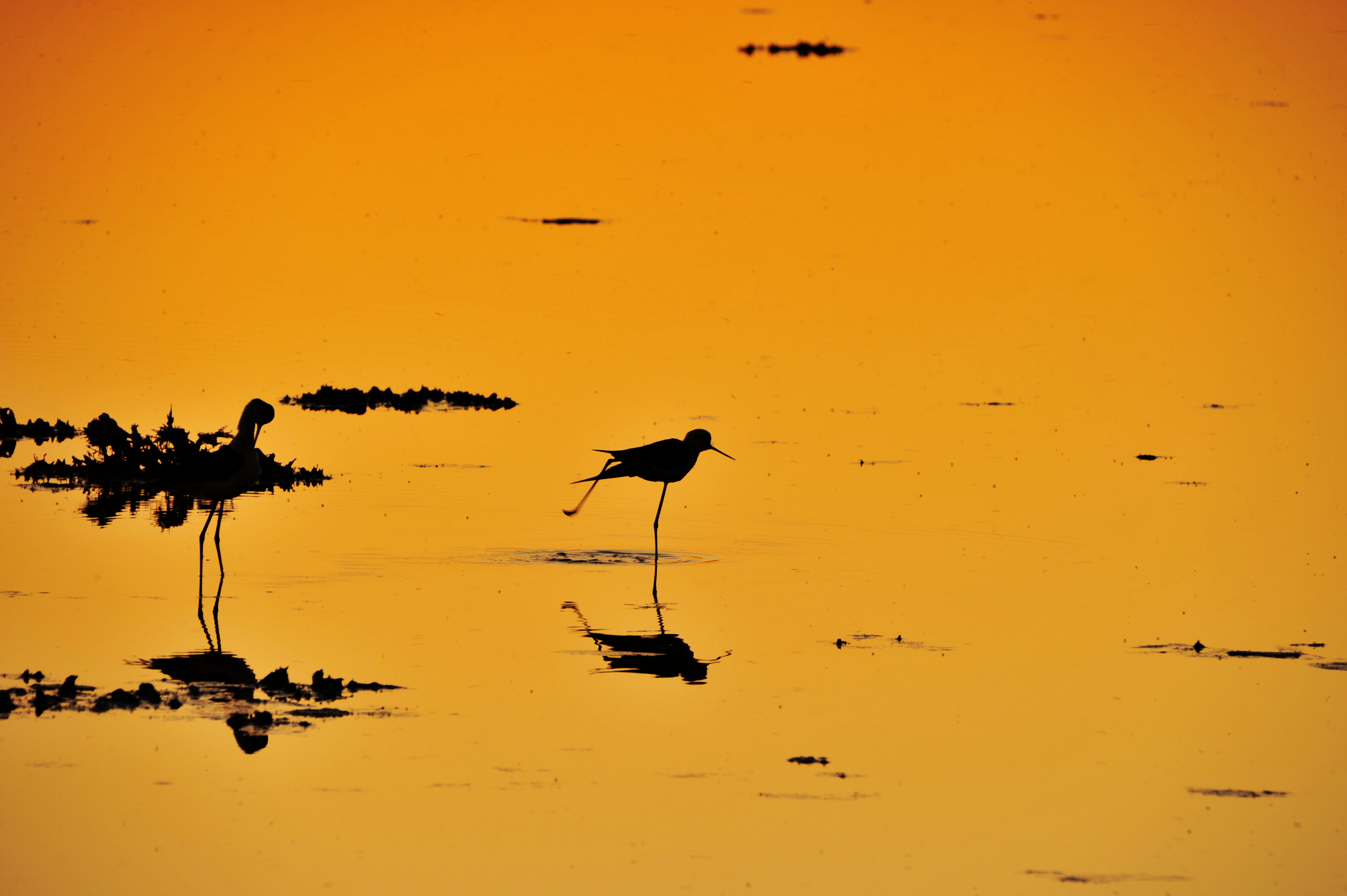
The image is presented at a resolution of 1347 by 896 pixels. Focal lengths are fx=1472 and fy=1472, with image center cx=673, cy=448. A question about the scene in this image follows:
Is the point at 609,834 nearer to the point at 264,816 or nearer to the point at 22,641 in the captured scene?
the point at 264,816

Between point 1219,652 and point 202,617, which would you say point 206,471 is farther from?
point 1219,652

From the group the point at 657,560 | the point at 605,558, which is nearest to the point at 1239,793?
the point at 657,560

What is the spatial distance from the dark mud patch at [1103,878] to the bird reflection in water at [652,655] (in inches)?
117

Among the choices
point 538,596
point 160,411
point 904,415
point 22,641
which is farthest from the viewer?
point 904,415

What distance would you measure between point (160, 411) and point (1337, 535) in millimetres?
14026

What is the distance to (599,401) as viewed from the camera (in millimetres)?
21047

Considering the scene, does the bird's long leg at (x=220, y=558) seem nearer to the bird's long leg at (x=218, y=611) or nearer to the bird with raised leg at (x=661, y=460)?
the bird's long leg at (x=218, y=611)

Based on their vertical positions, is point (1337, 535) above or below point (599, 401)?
below

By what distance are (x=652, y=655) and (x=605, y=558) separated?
3471 millimetres

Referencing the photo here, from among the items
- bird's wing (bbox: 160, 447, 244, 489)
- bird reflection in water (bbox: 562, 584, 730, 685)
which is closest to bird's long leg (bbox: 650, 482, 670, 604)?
bird reflection in water (bbox: 562, 584, 730, 685)

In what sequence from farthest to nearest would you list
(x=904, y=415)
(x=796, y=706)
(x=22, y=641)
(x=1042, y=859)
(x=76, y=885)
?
1. (x=904, y=415)
2. (x=22, y=641)
3. (x=796, y=706)
4. (x=1042, y=859)
5. (x=76, y=885)

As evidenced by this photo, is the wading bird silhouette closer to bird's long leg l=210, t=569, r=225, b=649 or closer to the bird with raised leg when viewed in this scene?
bird's long leg l=210, t=569, r=225, b=649

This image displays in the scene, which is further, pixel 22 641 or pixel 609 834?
pixel 22 641

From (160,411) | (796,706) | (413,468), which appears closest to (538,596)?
(796,706)
